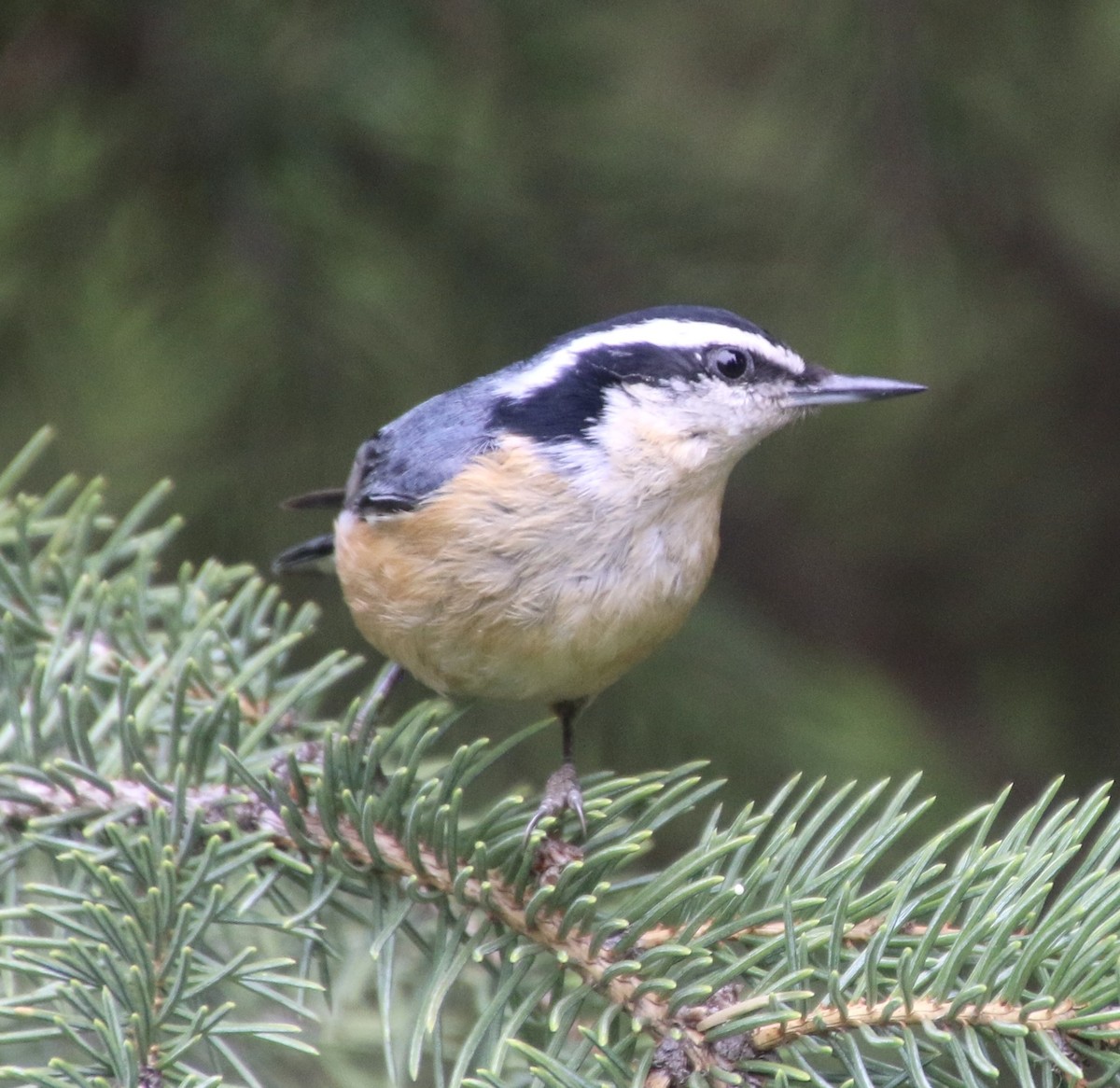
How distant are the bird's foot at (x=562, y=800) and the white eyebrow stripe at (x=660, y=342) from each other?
77cm

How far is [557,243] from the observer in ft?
9.47

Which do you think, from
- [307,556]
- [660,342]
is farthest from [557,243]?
[307,556]

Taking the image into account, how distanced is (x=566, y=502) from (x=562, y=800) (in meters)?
0.55

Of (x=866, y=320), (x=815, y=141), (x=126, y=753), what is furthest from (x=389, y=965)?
(x=815, y=141)

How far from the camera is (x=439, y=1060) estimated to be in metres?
1.45

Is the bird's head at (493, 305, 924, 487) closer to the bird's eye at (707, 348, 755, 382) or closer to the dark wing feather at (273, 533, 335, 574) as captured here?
the bird's eye at (707, 348, 755, 382)

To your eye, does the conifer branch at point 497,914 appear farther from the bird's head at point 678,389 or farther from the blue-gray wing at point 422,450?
the bird's head at point 678,389

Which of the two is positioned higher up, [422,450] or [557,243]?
[557,243]

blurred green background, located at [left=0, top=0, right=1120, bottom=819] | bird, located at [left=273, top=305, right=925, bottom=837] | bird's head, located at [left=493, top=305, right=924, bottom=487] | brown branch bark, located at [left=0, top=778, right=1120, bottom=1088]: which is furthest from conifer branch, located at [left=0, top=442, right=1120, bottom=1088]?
blurred green background, located at [left=0, top=0, right=1120, bottom=819]

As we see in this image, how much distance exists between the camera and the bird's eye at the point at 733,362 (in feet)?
7.77

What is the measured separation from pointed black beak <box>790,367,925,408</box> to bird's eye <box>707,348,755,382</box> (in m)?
0.09

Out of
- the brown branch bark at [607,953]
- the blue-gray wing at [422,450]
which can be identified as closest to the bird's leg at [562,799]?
the brown branch bark at [607,953]

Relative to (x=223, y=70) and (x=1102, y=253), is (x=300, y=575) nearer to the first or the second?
(x=223, y=70)

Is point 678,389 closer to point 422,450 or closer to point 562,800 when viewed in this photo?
point 422,450
